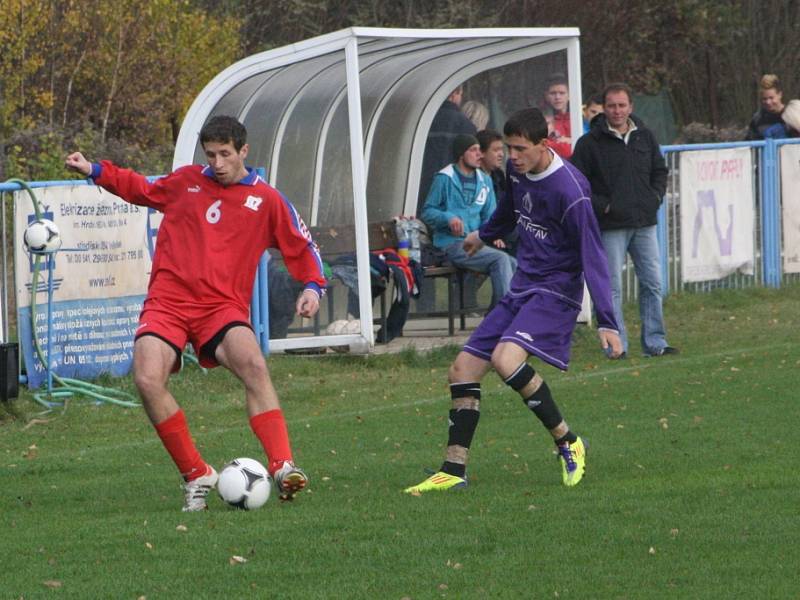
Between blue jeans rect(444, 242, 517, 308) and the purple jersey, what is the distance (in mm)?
5711

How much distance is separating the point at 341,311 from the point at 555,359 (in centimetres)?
572

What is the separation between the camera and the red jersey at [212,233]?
24.7ft

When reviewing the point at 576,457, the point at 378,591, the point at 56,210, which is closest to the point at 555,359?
the point at 576,457

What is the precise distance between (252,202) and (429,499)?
160 centimetres

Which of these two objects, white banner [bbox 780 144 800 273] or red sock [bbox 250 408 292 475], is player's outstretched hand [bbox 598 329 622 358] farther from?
white banner [bbox 780 144 800 273]

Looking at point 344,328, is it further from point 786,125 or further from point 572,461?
point 786,125

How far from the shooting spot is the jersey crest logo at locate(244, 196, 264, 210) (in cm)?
765

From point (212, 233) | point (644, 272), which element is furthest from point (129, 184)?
point (644, 272)

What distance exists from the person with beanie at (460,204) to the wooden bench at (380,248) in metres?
0.23

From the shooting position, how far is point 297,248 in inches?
308

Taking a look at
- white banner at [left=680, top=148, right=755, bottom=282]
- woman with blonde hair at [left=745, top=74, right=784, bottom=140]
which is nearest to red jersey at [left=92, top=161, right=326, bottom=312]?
white banner at [left=680, top=148, right=755, bottom=282]

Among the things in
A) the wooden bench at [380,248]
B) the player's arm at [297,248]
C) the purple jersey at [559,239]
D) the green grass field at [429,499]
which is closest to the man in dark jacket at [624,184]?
the green grass field at [429,499]

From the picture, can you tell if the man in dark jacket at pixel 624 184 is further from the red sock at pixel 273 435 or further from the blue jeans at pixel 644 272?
the red sock at pixel 273 435

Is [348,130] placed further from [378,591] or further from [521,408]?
[378,591]
